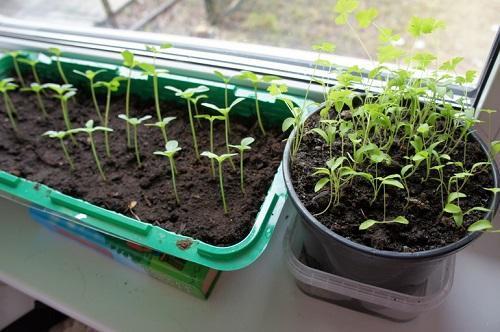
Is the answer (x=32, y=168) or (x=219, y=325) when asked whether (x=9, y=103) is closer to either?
(x=32, y=168)

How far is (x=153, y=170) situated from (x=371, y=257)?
1.62 ft

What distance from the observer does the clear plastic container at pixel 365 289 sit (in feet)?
2.02

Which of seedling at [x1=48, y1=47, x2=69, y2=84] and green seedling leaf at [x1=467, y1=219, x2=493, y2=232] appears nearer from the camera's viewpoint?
green seedling leaf at [x1=467, y1=219, x2=493, y2=232]

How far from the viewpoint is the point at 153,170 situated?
84 cm

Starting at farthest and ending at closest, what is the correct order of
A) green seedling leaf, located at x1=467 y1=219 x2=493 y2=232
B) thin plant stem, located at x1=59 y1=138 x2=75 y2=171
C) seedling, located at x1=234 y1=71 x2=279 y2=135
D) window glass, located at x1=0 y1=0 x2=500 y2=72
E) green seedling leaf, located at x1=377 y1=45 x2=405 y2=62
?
window glass, located at x1=0 y1=0 x2=500 y2=72 → thin plant stem, located at x1=59 y1=138 x2=75 y2=171 → seedling, located at x1=234 y1=71 x2=279 y2=135 → green seedling leaf, located at x1=377 y1=45 x2=405 y2=62 → green seedling leaf, located at x1=467 y1=219 x2=493 y2=232

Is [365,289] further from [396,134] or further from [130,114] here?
[130,114]

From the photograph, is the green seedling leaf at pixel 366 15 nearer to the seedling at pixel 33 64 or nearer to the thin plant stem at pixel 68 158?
the thin plant stem at pixel 68 158

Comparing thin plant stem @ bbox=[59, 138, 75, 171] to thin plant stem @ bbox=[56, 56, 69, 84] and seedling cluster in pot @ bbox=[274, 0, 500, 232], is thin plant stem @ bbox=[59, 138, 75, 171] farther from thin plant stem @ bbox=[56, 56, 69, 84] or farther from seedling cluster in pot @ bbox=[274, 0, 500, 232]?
seedling cluster in pot @ bbox=[274, 0, 500, 232]

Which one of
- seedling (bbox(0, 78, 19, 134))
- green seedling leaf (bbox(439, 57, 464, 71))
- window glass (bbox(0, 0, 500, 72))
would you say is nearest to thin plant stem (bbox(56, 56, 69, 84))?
Result: seedling (bbox(0, 78, 19, 134))

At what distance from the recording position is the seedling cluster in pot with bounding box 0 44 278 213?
0.77 metres

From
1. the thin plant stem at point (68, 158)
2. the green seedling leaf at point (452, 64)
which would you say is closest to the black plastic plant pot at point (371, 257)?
the green seedling leaf at point (452, 64)

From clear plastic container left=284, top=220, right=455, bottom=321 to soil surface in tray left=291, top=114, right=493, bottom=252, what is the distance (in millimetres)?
114

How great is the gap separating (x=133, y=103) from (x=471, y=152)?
0.75 metres

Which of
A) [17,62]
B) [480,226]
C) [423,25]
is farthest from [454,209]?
[17,62]
